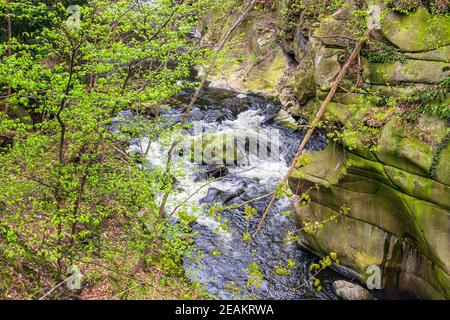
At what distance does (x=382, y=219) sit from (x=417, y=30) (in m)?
5.28

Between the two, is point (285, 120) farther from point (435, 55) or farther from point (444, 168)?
point (444, 168)

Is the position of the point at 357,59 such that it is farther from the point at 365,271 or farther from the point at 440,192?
the point at 365,271

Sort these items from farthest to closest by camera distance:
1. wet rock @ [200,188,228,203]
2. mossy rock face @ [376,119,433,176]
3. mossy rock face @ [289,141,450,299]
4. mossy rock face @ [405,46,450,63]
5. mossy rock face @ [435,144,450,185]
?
wet rock @ [200,188,228,203] < mossy rock face @ [405,46,450,63] < mossy rock face @ [376,119,433,176] < mossy rock face @ [289,141,450,299] < mossy rock face @ [435,144,450,185]

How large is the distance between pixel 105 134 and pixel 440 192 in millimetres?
7542

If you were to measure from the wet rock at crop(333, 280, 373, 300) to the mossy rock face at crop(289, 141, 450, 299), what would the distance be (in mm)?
405

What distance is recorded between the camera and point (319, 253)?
11.9m

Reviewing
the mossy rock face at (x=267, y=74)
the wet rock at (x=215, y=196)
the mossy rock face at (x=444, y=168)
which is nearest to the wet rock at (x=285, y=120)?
the mossy rock face at (x=267, y=74)

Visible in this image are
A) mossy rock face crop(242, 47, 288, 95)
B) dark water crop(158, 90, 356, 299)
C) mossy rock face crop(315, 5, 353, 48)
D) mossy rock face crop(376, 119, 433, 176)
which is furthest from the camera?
mossy rock face crop(242, 47, 288, 95)

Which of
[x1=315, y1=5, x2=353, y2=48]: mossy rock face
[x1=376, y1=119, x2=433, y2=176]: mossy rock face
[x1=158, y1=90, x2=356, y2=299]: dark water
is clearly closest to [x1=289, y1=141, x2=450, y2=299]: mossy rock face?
[x1=376, y1=119, x2=433, y2=176]: mossy rock face

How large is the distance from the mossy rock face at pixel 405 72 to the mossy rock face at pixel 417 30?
44 centimetres

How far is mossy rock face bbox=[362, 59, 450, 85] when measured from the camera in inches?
379

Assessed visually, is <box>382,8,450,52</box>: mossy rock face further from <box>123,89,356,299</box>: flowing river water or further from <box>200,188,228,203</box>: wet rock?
<box>200,188,228,203</box>: wet rock

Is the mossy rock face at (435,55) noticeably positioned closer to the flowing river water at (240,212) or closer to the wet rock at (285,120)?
the flowing river water at (240,212)

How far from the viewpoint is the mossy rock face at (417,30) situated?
9.74 metres
